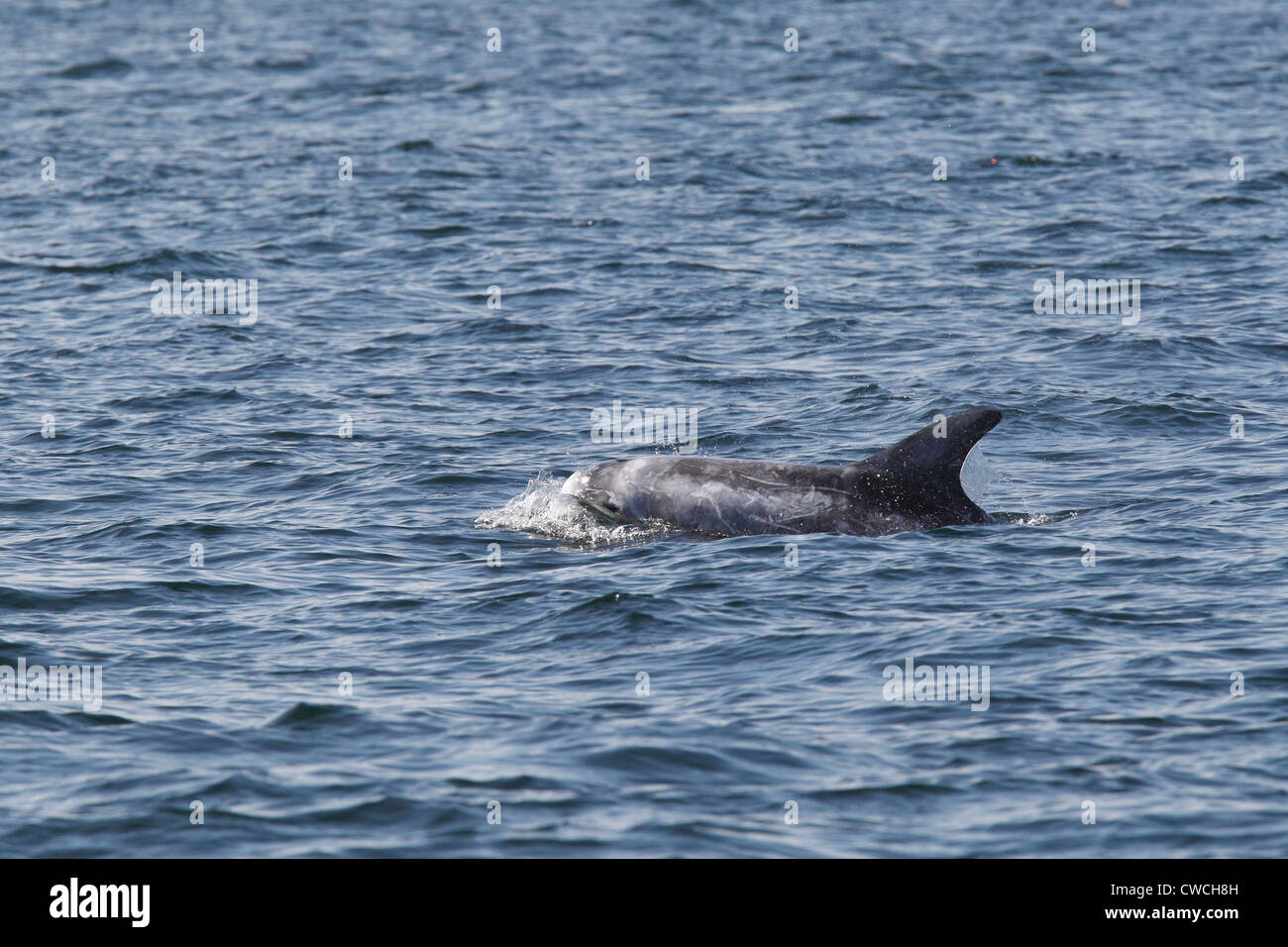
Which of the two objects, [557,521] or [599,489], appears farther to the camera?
[599,489]

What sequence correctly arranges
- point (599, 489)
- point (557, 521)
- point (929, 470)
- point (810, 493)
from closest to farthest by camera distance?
1. point (929, 470)
2. point (810, 493)
3. point (557, 521)
4. point (599, 489)

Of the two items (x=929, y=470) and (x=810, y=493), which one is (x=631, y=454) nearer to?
(x=810, y=493)

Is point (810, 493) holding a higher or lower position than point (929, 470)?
lower

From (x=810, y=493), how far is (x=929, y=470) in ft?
3.69

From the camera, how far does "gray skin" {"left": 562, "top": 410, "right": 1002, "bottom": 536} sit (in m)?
15.1

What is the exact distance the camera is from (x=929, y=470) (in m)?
15.2

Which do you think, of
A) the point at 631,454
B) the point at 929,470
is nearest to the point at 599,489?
the point at 631,454

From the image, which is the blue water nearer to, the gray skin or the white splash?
the white splash

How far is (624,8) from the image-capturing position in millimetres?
58438

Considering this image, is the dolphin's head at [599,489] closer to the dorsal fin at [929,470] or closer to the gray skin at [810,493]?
the gray skin at [810,493]

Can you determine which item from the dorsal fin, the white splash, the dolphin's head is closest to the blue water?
the white splash

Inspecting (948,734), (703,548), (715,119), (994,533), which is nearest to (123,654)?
(703,548)

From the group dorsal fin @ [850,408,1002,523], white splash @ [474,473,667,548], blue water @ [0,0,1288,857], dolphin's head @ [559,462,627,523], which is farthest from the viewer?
dolphin's head @ [559,462,627,523]

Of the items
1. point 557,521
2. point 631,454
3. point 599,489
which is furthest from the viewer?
point 631,454
